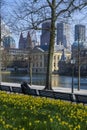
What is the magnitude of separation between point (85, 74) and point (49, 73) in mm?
76560

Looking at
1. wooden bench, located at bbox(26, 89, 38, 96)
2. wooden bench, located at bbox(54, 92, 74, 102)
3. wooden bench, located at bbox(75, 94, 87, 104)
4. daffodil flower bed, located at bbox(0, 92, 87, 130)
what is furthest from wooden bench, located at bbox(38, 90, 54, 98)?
daffodil flower bed, located at bbox(0, 92, 87, 130)

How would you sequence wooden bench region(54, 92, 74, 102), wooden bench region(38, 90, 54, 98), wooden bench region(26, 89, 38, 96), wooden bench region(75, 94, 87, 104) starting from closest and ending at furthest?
wooden bench region(75, 94, 87, 104), wooden bench region(54, 92, 74, 102), wooden bench region(38, 90, 54, 98), wooden bench region(26, 89, 38, 96)

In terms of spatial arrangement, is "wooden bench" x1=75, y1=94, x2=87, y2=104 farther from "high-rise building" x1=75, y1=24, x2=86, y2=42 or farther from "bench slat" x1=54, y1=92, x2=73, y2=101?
"high-rise building" x1=75, y1=24, x2=86, y2=42

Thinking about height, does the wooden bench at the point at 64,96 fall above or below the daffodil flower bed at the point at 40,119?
below

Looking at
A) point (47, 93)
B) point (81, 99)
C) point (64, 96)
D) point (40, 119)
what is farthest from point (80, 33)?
point (40, 119)

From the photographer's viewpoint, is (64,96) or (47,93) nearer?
(64,96)

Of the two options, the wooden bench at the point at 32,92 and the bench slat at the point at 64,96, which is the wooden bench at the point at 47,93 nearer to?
the bench slat at the point at 64,96

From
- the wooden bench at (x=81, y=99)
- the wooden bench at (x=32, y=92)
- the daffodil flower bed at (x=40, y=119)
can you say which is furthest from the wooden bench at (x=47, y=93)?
the daffodil flower bed at (x=40, y=119)

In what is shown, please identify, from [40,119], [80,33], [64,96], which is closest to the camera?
[40,119]

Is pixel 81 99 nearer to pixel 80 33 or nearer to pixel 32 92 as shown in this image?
pixel 32 92

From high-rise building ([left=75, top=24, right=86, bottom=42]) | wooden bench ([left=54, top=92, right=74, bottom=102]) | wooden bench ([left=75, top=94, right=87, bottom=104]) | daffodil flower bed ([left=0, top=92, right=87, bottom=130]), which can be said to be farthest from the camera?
high-rise building ([left=75, top=24, right=86, bottom=42])

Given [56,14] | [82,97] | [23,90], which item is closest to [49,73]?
Answer: [56,14]

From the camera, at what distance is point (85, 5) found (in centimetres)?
2752

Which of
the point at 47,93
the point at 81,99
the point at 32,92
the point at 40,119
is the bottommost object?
the point at 32,92
